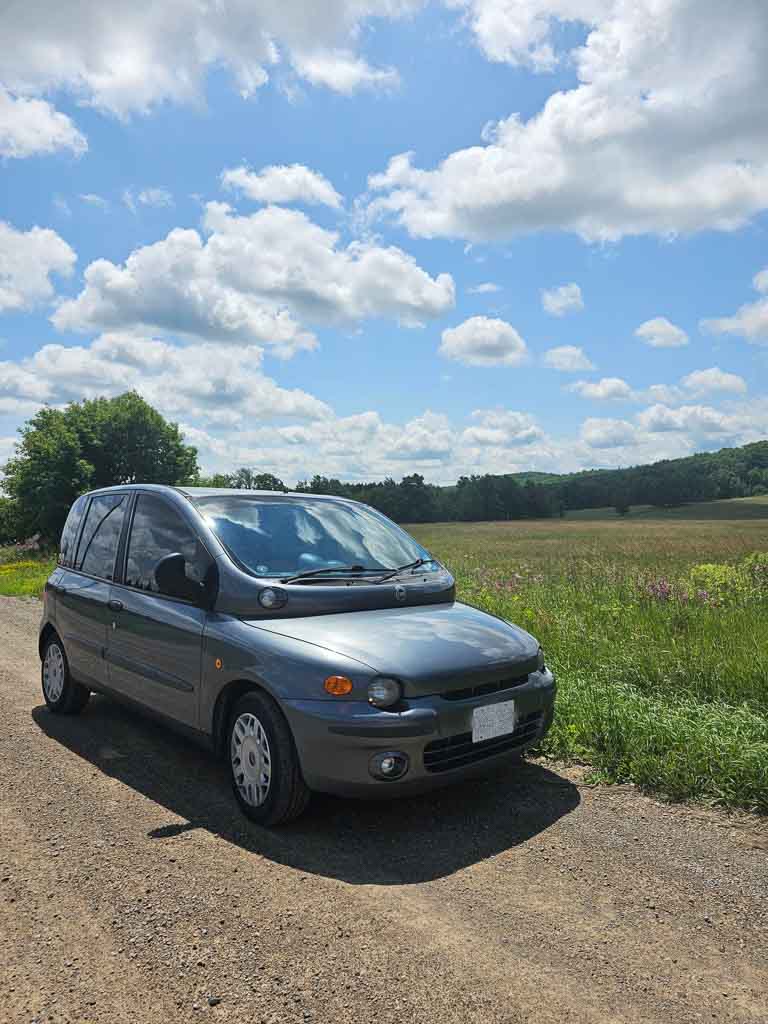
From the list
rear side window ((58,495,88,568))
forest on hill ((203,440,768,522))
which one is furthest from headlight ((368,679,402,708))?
forest on hill ((203,440,768,522))

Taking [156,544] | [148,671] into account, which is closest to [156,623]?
[148,671]

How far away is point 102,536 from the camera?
5719mm

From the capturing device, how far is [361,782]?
3504mm

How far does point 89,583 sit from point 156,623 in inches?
50.4

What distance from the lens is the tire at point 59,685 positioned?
5840 mm

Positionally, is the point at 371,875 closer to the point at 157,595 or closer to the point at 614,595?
the point at 157,595

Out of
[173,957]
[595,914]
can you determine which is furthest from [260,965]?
[595,914]

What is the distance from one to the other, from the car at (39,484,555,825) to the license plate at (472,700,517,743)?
11mm

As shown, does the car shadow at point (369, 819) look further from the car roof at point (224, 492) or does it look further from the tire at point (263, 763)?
the car roof at point (224, 492)

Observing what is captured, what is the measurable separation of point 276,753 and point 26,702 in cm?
377

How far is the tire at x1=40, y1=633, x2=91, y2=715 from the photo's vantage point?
5.84 m

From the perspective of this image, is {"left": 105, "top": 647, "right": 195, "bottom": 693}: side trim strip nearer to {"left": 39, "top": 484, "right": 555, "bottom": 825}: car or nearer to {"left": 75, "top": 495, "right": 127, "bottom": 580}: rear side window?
{"left": 39, "top": 484, "right": 555, "bottom": 825}: car

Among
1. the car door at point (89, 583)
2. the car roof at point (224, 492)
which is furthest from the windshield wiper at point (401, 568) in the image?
the car door at point (89, 583)

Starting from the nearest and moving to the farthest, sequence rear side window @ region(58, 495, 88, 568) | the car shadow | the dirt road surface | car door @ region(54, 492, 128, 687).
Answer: the dirt road surface, the car shadow, car door @ region(54, 492, 128, 687), rear side window @ region(58, 495, 88, 568)
